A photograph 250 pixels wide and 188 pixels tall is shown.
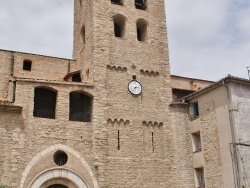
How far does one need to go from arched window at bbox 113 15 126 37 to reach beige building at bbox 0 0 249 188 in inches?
3.9

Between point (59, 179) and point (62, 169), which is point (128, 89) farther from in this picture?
point (59, 179)

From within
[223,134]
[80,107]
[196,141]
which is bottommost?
[223,134]

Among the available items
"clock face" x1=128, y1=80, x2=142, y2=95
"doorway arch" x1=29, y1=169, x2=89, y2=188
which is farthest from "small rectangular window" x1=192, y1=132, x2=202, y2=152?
"doorway arch" x1=29, y1=169, x2=89, y2=188

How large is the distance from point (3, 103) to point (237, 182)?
1138 cm

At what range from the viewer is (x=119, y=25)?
79.4 ft

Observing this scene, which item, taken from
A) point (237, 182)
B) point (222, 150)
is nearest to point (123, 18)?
point (222, 150)

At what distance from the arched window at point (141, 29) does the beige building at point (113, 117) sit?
62mm

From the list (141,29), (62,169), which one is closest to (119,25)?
(141,29)

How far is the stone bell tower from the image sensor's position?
19.8 metres

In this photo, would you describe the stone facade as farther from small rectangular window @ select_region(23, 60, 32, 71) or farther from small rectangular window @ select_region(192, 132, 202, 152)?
small rectangular window @ select_region(192, 132, 202, 152)

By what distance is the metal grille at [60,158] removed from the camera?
18.5 m

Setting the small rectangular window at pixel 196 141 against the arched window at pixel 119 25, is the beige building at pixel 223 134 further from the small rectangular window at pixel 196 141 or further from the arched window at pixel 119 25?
the arched window at pixel 119 25

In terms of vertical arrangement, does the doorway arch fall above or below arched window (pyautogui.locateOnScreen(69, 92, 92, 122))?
below

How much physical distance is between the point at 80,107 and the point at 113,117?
182cm
